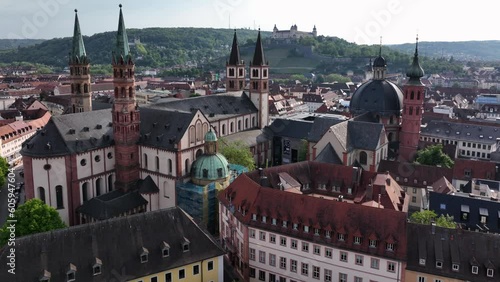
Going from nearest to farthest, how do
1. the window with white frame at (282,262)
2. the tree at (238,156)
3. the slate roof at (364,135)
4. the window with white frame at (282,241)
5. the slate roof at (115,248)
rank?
the slate roof at (115,248)
the window with white frame at (282,241)
the window with white frame at (282,262)
the tree at (238,156)
the slate roof at (364,135)

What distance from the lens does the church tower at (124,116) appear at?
70688 mm

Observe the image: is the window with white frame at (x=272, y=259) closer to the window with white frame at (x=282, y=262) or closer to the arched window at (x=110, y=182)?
the window with white frame at (x=282, y=262)

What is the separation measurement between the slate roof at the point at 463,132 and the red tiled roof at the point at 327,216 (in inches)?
2958

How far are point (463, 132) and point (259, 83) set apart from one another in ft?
168

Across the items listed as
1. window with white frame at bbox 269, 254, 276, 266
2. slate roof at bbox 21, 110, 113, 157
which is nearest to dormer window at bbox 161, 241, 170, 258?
window with white frame at bbox 269, 254, 276, 266

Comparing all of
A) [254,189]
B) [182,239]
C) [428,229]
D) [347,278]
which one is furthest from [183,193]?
[428,229]

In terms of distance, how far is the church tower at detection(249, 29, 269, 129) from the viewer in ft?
335

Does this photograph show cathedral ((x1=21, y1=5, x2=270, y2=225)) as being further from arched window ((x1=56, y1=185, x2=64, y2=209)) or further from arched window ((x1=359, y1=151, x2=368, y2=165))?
arched window ((x1=359, y1=151, x2=368, y2=165))

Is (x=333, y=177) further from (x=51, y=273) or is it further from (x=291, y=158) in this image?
(x=51, y=273)

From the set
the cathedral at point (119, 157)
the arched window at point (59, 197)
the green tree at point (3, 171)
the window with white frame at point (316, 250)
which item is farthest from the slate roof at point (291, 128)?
the green tree at point (3, 171)

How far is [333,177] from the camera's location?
227 feet

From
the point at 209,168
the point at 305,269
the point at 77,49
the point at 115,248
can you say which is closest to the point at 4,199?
the point at 77,49

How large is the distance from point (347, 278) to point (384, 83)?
60866mm

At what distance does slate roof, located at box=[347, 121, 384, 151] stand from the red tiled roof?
3159cm
